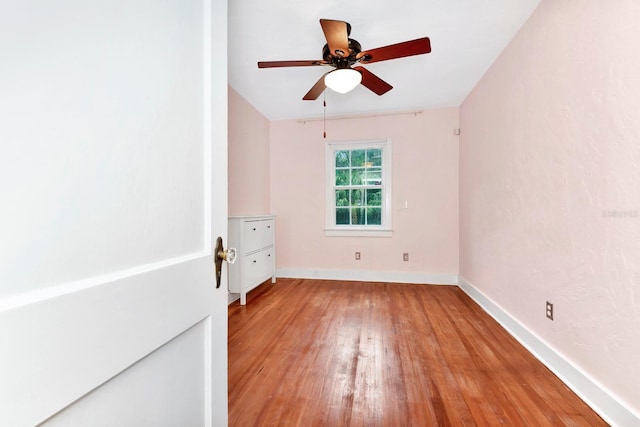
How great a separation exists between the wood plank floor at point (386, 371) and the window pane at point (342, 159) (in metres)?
2.19

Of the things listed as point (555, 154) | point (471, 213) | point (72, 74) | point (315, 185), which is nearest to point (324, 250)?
point (315, 185)

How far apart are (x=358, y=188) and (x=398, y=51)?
2412mm

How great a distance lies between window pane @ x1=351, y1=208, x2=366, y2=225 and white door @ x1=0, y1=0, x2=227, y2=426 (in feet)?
11.7

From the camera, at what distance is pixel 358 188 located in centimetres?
424

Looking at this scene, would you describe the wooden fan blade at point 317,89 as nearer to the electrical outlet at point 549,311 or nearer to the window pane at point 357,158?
the window pane at point 357,158

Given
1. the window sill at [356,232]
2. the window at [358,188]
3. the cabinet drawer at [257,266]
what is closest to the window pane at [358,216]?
the window at [358,188]

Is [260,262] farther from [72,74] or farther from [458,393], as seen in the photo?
[72,74]

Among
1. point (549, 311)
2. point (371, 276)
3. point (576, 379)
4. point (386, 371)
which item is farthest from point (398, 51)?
point (371, 276)

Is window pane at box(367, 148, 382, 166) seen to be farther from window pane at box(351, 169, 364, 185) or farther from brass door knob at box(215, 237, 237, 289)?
brass door knob at box(215, 237, 237, 289)

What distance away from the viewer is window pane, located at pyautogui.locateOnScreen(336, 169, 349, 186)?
4293 mm

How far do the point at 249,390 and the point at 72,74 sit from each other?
67.0 inches

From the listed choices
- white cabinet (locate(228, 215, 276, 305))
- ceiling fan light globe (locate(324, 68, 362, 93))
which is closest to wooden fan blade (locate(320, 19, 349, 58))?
ceiling fan light globe (locate(324, 68, 362, 93))

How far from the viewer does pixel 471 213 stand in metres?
3.34

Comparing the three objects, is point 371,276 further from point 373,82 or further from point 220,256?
point 220,256
